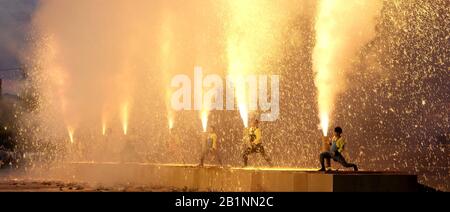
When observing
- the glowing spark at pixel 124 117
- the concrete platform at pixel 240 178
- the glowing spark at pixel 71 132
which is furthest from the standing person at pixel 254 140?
the glowing spark at pixel 71 132

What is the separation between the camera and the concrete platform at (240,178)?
41.2 feet

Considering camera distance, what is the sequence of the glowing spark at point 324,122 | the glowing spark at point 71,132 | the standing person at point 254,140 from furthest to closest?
the glowing spark at point 71,132 < the glowing spark at point 324,122 < the standing person at point 254,140

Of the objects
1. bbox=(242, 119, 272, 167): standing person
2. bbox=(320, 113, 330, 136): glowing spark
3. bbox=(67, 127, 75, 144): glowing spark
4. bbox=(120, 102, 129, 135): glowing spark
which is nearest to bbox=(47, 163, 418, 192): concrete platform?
bbox=(242, 119, 272, 167): standing person

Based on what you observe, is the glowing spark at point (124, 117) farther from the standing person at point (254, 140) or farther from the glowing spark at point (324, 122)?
the glowing spark at point (324, 122)

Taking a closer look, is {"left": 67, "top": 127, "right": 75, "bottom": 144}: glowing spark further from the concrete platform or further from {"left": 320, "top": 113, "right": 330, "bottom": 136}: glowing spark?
{"left": 320, "top": 113, "right": 330, "bottom": 136}: glowing spark

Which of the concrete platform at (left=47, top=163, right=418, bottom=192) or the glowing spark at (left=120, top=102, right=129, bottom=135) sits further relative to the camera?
the glowing spark at (left=120, top=102, right=129, bottom=135)

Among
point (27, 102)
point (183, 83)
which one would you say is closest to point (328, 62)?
point (183, 83)

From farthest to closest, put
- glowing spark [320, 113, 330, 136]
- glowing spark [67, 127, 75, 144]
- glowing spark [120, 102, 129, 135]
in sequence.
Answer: glowing spark [67, 127, 75, 144] → glowing spark [120, 102, 129, 135] → glowing spark [320, 113, 330, 136]

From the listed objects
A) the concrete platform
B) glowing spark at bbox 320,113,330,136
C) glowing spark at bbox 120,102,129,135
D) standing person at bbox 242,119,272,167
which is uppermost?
glowing spark at bbox 120,102,129,135

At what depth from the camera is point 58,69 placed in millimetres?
31344

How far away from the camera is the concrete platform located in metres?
12.6
